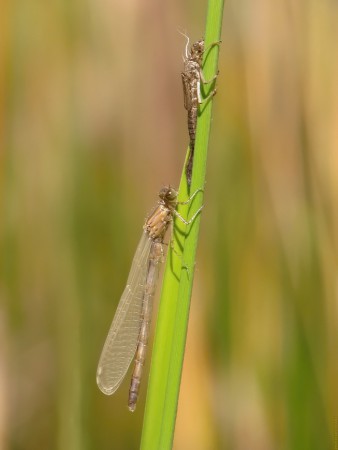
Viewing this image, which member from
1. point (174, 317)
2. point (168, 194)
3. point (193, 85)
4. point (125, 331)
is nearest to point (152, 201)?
point (168, 194)

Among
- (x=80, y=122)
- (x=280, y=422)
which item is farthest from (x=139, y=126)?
(x=280, y=422)

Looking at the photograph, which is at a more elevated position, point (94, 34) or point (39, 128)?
point (94, 34)

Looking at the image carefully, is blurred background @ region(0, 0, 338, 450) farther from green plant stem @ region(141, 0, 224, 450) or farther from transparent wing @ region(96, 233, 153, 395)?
green plant stem @ region(141, 0, 224, 450)

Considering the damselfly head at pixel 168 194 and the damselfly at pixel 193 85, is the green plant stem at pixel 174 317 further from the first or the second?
the damselfly head at pixel 168 194

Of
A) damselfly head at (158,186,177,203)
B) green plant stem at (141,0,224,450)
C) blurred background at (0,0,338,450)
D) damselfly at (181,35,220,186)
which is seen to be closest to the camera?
green plant stem at (141,0,224,450)

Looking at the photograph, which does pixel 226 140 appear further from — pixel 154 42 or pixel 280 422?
pixel 280 422

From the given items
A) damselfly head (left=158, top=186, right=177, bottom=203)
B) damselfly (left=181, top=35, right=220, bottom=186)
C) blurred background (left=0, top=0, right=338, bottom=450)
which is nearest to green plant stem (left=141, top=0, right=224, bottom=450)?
damselfly (left=181, top=35, right=220, bottom=186)

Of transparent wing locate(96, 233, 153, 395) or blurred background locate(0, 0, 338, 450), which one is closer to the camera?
transparent wing locate(96, 233, 153, 395)
